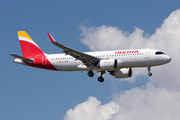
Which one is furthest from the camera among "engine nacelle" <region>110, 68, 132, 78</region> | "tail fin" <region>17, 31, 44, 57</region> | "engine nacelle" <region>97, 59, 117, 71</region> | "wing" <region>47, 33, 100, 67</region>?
"tail fin" <region>17, 31, 44, 57</region>

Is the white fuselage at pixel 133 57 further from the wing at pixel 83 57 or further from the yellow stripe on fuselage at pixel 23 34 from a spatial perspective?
the yellow stripe on fuselage at pixel 23 34

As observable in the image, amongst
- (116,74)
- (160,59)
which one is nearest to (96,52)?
(116,74)

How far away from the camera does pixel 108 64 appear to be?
1941 inches

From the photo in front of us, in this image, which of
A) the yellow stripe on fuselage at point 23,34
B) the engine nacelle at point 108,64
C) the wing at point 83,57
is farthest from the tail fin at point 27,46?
the engine nacelle at point 108,64

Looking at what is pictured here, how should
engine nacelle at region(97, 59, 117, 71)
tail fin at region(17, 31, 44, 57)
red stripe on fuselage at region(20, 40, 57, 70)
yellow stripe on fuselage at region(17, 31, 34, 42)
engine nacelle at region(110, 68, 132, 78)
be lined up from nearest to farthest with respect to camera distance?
engine nacelle at region(97, 59, 117, 71)
red stripe on fuselage at region(20, 40, 57, 70)
engine nacelle at region(110, 68, 132, 78)
tail fin at region(17, 31, 44, 57)
yellow stripe on fuselage at region(17, 31, 34, 42)

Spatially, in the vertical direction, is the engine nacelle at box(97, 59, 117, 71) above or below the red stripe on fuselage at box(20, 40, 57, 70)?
below

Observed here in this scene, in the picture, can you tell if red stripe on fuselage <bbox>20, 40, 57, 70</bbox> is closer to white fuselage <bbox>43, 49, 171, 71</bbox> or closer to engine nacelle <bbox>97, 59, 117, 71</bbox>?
white fuselage <bbox>43, 49, 171, 71</bbox>

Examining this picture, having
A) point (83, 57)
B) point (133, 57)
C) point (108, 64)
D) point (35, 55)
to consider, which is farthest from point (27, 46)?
point (133, 57)

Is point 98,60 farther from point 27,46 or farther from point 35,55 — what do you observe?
point 27,46

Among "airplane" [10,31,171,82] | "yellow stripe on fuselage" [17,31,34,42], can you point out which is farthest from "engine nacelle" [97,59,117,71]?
"yellow stripe on fuselage" [17,31,34,42]

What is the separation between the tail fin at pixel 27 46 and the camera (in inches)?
2237

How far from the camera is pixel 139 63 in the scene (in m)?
49.4

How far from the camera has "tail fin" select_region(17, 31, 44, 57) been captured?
5681 centimetres

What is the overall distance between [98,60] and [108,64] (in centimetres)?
215
